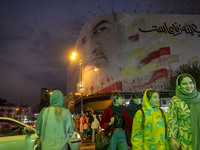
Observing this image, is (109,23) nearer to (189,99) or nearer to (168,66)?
(168,66)

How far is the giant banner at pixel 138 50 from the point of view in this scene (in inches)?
1088

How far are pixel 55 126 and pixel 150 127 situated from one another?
152 cm

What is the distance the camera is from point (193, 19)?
31406 millimetres

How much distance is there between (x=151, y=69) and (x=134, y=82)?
3.58 metres

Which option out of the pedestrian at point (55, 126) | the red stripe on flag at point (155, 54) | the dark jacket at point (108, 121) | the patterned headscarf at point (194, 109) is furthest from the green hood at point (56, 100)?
the red stripe on flag at point (155, 54)

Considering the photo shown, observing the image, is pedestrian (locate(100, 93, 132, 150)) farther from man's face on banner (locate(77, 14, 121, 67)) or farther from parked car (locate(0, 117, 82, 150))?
man's face on banner (locate(77, 14, 121, 67))

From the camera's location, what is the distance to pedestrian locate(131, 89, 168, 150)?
8.34ft

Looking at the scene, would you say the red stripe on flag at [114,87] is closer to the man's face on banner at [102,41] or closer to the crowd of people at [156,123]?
the man's face on banner at [102,41]

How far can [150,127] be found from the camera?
2.62m

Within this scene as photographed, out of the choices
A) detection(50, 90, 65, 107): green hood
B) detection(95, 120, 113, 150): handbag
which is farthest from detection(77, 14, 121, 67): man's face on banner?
detection(50, 90, 65, 107): green hood

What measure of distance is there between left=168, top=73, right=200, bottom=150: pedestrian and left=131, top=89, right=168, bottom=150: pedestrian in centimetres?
28

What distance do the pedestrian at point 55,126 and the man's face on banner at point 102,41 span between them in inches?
1018

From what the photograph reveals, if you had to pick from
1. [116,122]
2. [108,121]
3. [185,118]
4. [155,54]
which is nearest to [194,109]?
[185,118]

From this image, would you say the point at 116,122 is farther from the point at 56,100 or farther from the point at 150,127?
the point at 56,100
